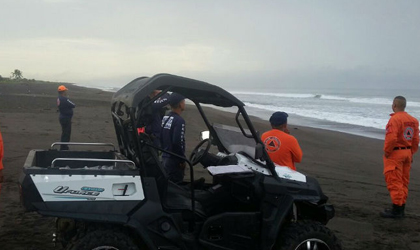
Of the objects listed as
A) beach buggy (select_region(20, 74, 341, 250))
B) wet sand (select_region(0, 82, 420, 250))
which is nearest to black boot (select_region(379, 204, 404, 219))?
wet sand (select_region(0, 82, 420, 250))

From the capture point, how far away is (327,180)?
8672 mm

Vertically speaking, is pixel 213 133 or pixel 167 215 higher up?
pixel 213 133

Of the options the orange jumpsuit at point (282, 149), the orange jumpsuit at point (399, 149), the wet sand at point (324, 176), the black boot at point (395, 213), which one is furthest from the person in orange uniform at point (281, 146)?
the black boot at point (395, 213)

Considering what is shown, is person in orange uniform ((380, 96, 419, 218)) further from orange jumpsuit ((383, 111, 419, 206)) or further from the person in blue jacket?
the person in blue jacket

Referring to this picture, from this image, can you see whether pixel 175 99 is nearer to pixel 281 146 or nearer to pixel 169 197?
pixel 281 146

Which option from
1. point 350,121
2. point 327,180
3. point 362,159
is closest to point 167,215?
point 327,180

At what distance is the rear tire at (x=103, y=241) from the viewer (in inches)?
134

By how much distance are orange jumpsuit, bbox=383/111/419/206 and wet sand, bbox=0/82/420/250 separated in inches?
17.4

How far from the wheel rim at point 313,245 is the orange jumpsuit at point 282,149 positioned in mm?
1132

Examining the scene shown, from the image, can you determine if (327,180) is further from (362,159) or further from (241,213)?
(241,213)

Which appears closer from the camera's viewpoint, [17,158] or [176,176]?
[176,176]

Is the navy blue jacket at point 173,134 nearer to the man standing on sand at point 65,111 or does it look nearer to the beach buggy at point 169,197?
the beach buggy at point 169,197

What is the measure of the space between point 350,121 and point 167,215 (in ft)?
73.3

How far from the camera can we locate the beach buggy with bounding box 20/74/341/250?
11.2 feet
